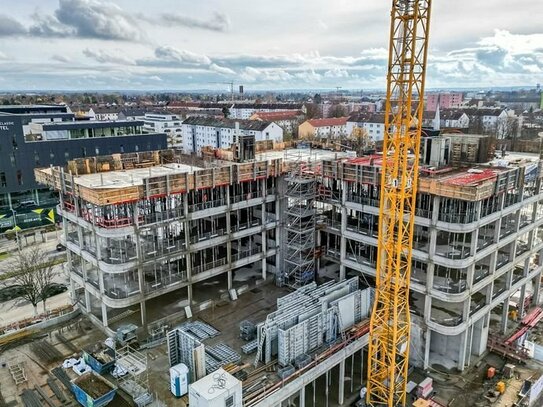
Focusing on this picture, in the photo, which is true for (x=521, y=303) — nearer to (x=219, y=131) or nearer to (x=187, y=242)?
(x=187, y=242)

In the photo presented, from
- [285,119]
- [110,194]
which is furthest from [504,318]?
[285,119]

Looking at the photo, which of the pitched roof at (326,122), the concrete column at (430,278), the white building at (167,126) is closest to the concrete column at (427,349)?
the concrete column at (430,278)

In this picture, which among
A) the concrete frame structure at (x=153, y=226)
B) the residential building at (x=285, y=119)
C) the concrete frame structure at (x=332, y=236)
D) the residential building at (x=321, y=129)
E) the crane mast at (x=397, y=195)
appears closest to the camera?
the crane mast at (x=397, y=195)

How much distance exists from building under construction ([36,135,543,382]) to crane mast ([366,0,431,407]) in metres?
5.59

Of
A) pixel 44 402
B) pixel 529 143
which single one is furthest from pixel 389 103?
pixel 529 143

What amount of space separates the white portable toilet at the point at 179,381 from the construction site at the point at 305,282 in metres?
0.11

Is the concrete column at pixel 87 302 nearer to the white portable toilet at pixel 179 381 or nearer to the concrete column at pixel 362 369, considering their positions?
the white portable toilet at pixel 179 381

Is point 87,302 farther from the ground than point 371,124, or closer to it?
closer to it

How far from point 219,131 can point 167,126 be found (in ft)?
88.7

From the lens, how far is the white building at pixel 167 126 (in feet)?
538

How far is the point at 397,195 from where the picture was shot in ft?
103

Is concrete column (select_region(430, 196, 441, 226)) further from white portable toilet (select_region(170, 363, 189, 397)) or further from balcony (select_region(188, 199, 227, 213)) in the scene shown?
white portable toilet (select_region(170, 363, 189, 397))

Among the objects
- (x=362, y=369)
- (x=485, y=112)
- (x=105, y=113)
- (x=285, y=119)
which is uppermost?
(x=105, y=113)

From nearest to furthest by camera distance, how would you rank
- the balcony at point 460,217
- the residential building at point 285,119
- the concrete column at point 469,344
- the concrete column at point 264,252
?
the balcony at point 460,217 → the concrete column at point 469,344 → the concrete column at point 264,252 → the residential building at point 285,119
